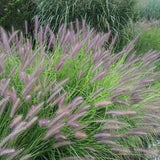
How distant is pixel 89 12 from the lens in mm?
5195

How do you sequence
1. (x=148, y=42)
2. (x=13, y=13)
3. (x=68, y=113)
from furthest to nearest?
(x=13, y=13) → (x=148, y=42) → (x=68, y=113)

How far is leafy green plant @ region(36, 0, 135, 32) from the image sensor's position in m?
5.09

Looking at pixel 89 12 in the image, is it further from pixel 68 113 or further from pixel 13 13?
pixel 68 113

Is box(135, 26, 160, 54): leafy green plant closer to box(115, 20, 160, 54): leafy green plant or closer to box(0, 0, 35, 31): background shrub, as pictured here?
box(115, 20, 160, 54): leafy green plant

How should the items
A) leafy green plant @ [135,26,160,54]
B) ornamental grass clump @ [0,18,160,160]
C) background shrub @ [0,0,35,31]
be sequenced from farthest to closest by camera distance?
background shrub @ [0,0,35,31] → leafy green plant @ [135,26,160,54] → ornamental grass clump @ [0,18,160,160]

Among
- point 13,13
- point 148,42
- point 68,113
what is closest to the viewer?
point 68,113

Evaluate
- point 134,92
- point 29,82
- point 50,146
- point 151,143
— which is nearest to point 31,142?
point 50,146

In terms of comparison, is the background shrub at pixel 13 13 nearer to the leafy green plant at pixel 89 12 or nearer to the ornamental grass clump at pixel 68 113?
the leafy green plant at pixel 89 12

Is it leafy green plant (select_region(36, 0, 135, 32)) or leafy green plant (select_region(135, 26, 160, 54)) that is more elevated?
leafy green plant (select_region(36, 0, 135, 32))

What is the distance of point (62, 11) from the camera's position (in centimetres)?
518

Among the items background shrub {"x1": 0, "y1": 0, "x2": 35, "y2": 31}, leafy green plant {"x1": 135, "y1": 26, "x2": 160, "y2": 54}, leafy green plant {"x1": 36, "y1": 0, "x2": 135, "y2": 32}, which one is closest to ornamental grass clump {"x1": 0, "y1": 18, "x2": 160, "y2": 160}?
leafy green plant {"x1": 135, "y1": 26, "x2": 160, "y2": 54}

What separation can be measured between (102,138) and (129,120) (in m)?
0.42

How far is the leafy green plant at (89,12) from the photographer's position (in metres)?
5.09

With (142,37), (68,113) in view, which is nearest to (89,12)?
(142,37)
